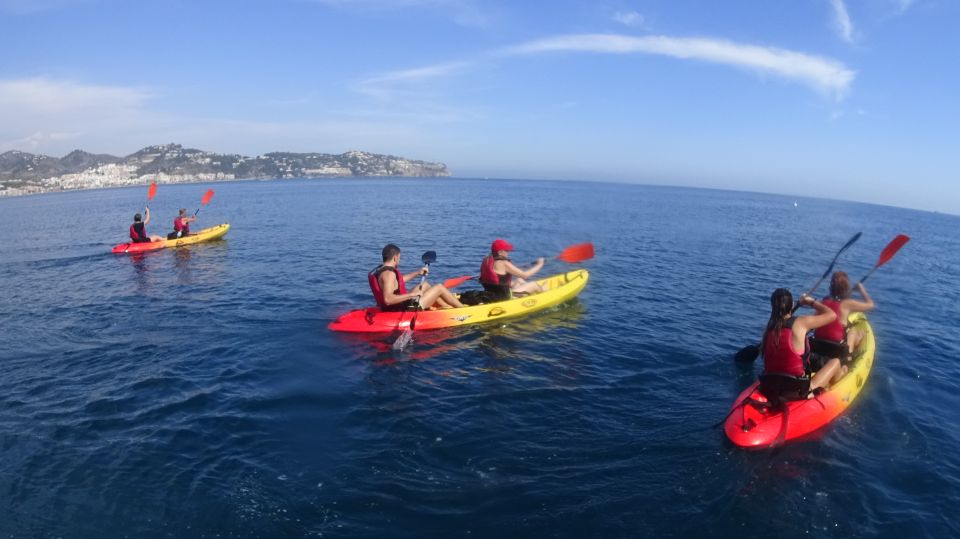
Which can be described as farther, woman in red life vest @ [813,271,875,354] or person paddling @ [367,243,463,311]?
person paddling @ [367,243,463,311]

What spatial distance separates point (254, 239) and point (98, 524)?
3097 cm

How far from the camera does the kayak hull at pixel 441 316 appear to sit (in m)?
14.6

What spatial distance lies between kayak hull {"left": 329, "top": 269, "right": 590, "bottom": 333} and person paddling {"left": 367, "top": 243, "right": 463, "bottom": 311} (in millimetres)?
249

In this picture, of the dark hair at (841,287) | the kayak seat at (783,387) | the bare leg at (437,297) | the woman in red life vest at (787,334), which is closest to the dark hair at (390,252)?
the bare leg at (437,297)

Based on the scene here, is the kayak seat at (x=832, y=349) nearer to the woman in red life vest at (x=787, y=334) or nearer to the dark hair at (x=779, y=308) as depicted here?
the woman in red life vest at (x=787, y=334)

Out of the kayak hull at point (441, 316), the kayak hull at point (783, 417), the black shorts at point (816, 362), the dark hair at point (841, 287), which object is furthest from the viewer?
the kayak hull at point (441, 316)

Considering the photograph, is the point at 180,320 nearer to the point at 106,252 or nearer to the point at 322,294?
the point at 322,294

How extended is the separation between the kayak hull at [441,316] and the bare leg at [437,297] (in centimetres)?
32

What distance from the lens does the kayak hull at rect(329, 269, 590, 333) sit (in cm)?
1462

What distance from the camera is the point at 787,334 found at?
29.7 feet

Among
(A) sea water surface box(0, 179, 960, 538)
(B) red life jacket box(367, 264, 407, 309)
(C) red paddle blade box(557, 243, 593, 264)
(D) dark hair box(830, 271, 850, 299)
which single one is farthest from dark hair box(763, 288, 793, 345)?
(C) red paddle blade box(557, 243, 593, 264)

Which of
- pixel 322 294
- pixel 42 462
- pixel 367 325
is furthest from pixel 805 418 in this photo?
pixel 322 294

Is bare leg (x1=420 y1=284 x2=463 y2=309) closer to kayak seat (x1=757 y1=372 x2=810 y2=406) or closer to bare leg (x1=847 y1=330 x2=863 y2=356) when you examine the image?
kayak seat (x1=757 y1=372 x2=810 y2=406)

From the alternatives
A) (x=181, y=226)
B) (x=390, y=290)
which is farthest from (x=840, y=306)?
(x=181, y=226)
